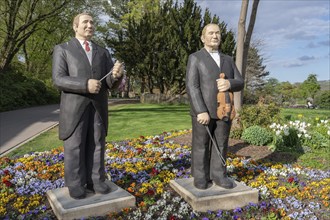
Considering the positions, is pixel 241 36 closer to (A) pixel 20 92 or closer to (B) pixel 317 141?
(B) pixel 317 141

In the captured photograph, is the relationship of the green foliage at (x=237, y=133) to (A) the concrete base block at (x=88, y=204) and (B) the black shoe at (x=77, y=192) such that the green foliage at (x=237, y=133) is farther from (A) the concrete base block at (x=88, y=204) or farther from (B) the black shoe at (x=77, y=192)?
(B) the black shoe at (x=77, y=192)

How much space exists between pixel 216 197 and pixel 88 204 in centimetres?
160

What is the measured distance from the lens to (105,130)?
4082 mm

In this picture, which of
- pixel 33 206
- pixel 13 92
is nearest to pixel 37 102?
pixel 13 92

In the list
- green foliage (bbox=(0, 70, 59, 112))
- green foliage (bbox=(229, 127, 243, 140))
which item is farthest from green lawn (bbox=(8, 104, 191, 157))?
green foliage (bbox=(0, 70, 59, 112))

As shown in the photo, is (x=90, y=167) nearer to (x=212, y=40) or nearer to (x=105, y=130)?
(x=105, y=130)

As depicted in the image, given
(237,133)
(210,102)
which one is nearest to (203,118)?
(210,102)

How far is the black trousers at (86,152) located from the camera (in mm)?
3877

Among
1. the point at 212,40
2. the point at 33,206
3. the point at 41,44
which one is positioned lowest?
the point at 33,206

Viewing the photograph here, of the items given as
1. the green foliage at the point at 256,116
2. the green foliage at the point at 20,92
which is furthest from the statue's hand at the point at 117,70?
the green foliage at the point at 20,92

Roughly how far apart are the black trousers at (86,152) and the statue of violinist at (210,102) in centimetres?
123

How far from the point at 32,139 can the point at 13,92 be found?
37.2 feet

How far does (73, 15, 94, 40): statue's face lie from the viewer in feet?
12.6

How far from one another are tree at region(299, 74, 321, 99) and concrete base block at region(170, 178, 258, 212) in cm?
4975
